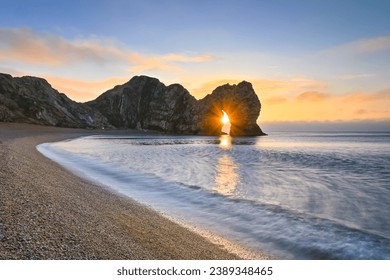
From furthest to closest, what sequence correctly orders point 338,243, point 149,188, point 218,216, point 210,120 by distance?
1. point 210,120
2. point 149,188
3. point 218,216
4. point 338,243

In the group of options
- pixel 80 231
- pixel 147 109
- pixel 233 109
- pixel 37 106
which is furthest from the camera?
pixel 147 109

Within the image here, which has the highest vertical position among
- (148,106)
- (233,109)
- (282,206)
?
(148,106)

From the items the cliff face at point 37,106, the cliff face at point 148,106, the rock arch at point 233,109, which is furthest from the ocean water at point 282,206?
the cliff face at point 148,106

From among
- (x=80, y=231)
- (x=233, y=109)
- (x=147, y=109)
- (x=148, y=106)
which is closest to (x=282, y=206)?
(x=80, y=231)

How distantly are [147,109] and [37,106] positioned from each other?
220 ft

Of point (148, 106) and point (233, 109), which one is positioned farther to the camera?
point (148, 106)

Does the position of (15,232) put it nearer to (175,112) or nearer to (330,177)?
(330,177)

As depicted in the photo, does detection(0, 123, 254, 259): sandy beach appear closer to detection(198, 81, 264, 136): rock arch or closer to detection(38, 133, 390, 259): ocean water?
detection(38, 133, 390, 259): ocean water

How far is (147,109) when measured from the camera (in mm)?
162375

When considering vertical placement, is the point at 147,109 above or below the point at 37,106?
above

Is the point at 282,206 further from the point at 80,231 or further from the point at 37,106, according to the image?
the point at 37,106

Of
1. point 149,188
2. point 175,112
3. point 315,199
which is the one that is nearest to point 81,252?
point 149,188
